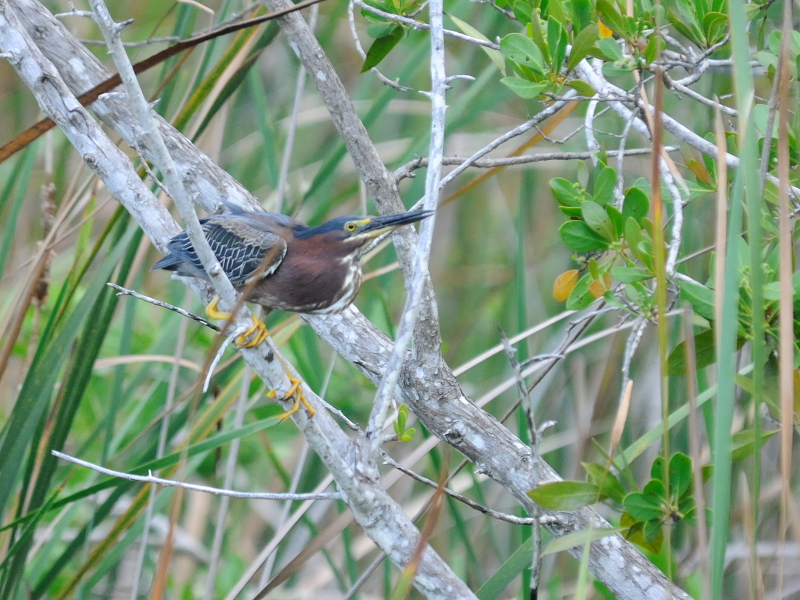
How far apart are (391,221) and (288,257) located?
45 centimetres

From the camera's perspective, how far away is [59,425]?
1.99 meters

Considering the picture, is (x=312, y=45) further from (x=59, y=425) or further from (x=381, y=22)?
(x=59, y=425)

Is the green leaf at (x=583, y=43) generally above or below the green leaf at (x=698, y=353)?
above

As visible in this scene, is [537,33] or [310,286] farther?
[310,286]

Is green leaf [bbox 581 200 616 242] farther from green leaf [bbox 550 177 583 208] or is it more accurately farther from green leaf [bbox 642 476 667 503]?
green leaf [bbox 642 476 667 503]

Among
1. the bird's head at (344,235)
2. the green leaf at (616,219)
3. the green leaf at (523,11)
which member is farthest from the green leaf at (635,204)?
the bird's head at (344,235)

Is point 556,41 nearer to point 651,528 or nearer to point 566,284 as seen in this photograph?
point 566,284

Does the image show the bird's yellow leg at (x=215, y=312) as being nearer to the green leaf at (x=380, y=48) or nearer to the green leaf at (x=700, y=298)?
the green leaf at (x=380, y=48)

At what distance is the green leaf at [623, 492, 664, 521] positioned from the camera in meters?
1.40

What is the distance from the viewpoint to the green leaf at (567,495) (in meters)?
1.34

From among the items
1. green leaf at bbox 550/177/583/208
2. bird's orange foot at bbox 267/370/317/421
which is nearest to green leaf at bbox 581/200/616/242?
green leaf at bbox 550/177/583/208

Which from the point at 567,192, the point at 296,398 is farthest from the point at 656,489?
the point at 296,398

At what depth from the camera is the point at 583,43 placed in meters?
1.47

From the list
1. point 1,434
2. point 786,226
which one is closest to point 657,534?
point 786,226
